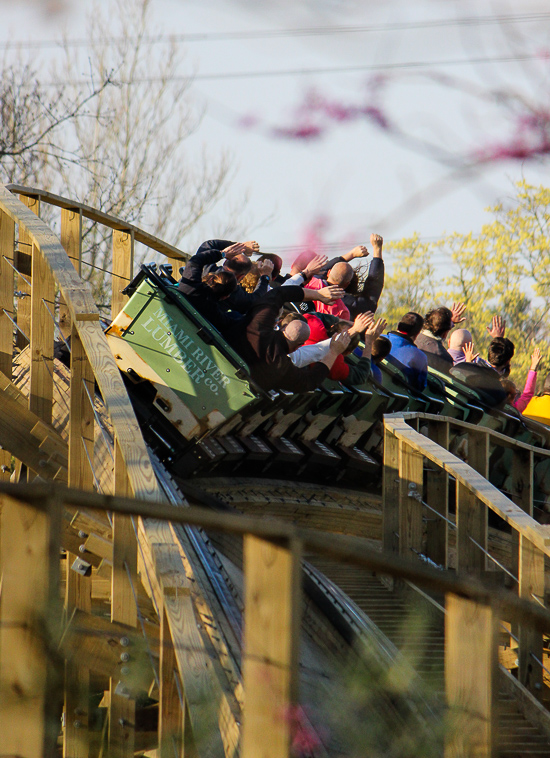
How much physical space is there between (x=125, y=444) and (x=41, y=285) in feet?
5.66

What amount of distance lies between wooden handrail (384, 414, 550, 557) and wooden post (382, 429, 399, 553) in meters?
0.13

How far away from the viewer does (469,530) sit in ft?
14.6

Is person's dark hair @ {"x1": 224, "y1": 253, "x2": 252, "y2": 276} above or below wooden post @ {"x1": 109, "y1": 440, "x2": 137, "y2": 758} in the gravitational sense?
above

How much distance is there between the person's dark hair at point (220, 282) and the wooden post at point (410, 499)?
1562 mm

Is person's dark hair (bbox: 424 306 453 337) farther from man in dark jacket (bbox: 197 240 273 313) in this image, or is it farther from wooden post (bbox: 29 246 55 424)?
wooden post (bbox: 29 246 55 424)

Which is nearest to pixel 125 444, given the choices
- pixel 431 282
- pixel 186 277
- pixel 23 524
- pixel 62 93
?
pixel 23 524

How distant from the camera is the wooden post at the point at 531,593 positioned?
3.87m

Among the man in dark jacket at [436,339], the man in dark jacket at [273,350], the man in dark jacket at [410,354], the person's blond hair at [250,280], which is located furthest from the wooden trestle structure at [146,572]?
the man in dark jacket at [436,339]

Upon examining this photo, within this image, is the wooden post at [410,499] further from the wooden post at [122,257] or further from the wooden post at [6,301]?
the wooden post at [122,257]

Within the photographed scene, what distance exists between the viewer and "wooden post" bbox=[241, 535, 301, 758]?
1.66 metres

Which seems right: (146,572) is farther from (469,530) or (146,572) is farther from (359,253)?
(359,253)

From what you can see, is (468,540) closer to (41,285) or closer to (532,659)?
(532,659)

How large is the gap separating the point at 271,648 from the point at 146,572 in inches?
75.1

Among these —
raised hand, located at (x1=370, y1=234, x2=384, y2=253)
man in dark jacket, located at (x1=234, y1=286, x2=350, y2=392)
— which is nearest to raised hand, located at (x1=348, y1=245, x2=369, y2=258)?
raised hand, located at (x1=370, y1=234, x2=384, y2=253)
